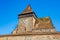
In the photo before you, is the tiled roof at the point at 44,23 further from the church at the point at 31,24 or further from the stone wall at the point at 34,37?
the stone wall at the point at 34,37

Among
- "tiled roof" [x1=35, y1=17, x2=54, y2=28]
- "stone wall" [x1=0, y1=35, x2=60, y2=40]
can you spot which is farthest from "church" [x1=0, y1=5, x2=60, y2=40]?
"stone wall" [x1=0, y1=35, x2=60, y2=40]

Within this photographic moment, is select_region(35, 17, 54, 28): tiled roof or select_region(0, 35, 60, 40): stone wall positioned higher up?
select_region(35, 17, 54, 28): tiled roof

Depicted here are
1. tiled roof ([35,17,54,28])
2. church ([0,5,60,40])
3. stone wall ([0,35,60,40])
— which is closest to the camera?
stone wall ([0,35,60,40])

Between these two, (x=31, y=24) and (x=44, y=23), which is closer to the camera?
(x=44, y=23)

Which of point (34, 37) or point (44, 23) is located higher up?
point (44, 23)

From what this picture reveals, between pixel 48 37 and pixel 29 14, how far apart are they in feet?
55.7

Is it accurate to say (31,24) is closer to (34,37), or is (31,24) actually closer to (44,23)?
(44,23)

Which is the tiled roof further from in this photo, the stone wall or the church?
the stone wall

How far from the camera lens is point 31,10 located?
34.9 m

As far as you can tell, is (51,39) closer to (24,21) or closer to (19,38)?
(19,38)

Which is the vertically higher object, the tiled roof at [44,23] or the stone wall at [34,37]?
the tiled roof at [44,23]

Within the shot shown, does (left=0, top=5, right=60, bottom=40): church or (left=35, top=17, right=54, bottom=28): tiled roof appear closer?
(left=0, top=5, right=60, bottom=40): church

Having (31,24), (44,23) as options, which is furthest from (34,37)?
(31,24)

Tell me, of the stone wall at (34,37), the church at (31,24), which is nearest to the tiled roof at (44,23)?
the church at (31,24)
